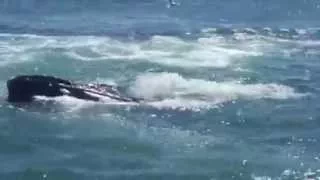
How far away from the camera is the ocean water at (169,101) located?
91.9ft

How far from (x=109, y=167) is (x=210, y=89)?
9808 mm

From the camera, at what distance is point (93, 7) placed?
2511 inches

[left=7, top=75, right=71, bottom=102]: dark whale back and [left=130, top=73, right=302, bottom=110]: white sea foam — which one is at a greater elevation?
[left=7, top=75, right=71, bottom=102]: dark whale back

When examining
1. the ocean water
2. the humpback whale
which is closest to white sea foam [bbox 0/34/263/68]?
the ocean water

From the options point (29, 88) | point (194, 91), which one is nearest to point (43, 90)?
point (29, 88)

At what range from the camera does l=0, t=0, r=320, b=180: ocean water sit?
28.0m

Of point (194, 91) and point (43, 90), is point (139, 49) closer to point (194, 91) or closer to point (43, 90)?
point (194, 91)

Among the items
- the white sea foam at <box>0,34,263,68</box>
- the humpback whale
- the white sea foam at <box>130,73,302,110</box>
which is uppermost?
the humpback whale

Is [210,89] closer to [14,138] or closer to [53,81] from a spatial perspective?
[53,81]

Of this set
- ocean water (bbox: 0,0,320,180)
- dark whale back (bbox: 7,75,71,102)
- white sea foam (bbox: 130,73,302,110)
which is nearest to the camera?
ocean water (bbox: 0,0,320,180)

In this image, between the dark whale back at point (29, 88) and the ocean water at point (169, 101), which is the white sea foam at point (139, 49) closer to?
the ocean water at point (169, 101)

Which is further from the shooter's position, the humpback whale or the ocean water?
the humpback whale

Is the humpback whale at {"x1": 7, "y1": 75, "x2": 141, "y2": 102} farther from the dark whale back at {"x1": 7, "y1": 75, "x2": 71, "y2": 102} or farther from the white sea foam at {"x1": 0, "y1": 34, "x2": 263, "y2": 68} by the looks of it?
the white sea foam at {"x1": 0, "y1": 34, "x2": 263, "y2": 68}

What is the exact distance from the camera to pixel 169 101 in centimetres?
3456
